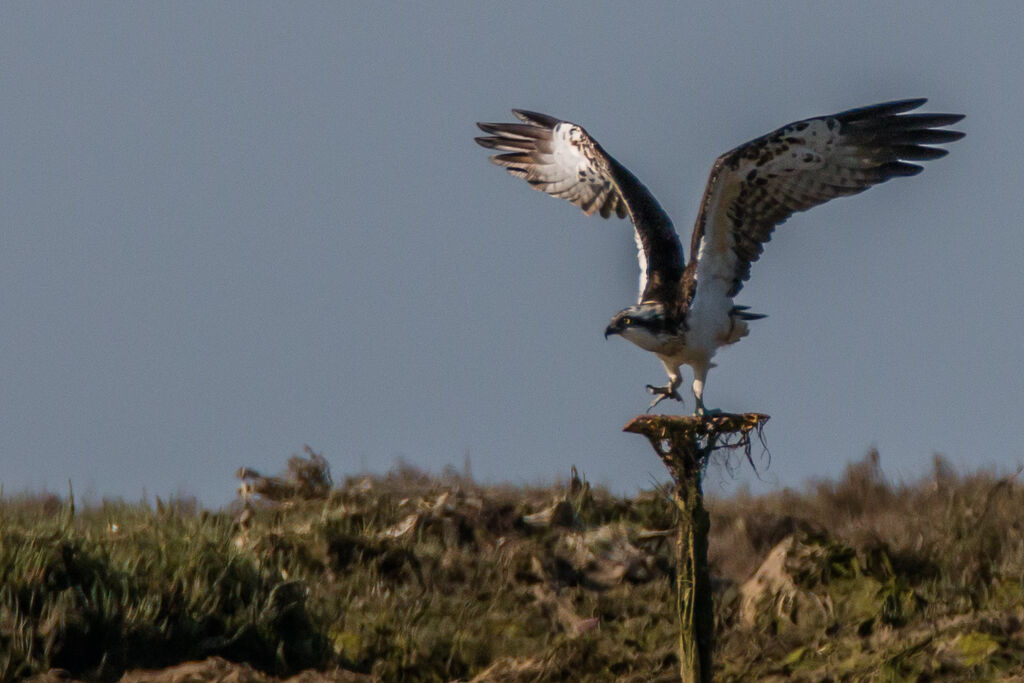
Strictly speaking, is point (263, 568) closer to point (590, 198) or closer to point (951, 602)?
point (590, 198)

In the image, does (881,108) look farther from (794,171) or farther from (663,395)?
(663,395)

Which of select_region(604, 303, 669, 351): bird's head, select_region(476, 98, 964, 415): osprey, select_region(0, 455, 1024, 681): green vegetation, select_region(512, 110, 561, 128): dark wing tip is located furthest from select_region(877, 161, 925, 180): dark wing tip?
select_region(512, 110, 561, 128): dark wing tip

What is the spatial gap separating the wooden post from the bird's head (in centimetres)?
71

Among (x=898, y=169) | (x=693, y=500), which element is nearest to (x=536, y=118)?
(x=898, y=169)

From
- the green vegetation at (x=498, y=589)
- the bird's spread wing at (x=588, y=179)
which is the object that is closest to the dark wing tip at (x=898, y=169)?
the bird's spread wing at (x=588, y=179)

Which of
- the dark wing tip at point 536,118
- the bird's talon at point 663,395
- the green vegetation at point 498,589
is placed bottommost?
the green vegetation at point 498,589

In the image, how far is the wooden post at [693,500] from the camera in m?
7.34

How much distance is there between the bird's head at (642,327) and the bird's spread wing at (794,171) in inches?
13.4

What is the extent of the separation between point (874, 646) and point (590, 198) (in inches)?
174

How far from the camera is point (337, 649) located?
8781 mm

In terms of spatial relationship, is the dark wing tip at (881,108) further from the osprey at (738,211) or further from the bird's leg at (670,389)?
the bird's leg at (670,389)

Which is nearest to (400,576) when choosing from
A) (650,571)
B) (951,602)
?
(650,571)

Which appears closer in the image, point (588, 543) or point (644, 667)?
point (644, 667)

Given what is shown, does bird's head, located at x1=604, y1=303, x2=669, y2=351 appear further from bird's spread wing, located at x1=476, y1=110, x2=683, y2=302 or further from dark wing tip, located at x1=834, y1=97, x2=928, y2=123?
dark wing tip, located at x1=834, y1=97, x2=928, y2=123
